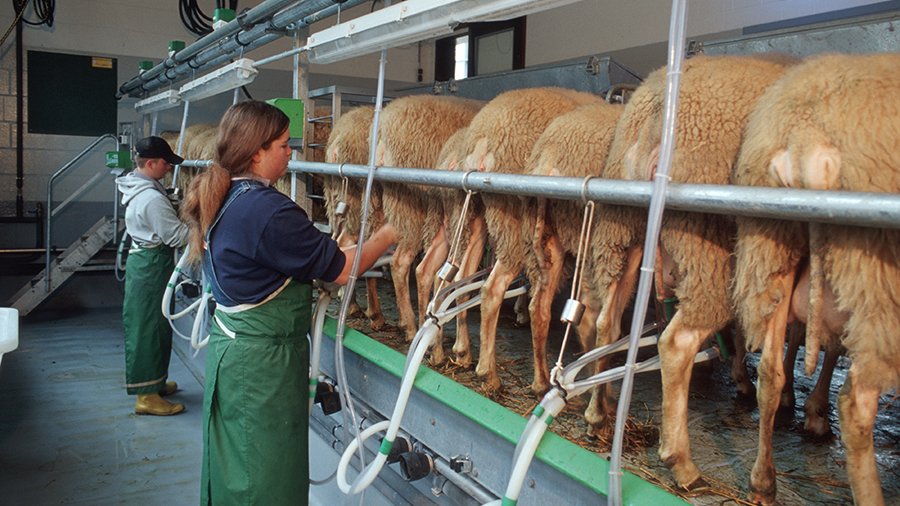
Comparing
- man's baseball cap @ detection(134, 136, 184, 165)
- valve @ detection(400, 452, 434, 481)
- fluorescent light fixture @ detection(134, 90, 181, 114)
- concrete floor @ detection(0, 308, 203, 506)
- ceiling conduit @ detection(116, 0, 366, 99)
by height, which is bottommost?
concrete floor @ detection(0, 308, 203, 506)

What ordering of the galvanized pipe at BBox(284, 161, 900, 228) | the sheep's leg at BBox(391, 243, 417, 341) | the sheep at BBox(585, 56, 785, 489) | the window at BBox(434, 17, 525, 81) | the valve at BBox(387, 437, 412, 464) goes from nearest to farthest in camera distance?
→ 1. the galvanized pipe at BBox(284, 161, 900, 228)
2. the sheep at BBox(585, 56, 785, 489)
3. the valve at BBox(387, 437, 412, 464)
4. the sheep's leg at BBox(391, 243, 417, 341)
5. the window at BBox(434, 17, 525, 81)

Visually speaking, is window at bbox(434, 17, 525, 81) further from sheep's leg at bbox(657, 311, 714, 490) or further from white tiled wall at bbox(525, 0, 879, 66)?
sheep's leg at bbox(657, 311, 714, 490)

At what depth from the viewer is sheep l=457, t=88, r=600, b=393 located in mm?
2838

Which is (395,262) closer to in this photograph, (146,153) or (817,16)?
(146,153)

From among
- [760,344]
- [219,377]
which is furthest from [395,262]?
[760,344]

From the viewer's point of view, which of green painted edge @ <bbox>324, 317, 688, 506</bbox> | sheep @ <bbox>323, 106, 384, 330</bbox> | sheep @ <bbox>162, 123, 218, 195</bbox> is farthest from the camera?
sheep @ <bbox>162, 123, 218, 195</bbox>

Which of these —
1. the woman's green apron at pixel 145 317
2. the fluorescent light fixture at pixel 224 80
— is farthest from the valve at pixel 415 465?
the woman's green apron at pixel 145 317

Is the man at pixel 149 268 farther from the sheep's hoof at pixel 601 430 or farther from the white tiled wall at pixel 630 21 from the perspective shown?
the white tiled wall at pixel 630 21

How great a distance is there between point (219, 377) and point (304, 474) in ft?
1.58

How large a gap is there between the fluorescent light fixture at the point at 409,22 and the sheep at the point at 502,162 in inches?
18.4

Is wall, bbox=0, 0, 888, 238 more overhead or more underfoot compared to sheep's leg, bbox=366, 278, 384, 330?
more overhead

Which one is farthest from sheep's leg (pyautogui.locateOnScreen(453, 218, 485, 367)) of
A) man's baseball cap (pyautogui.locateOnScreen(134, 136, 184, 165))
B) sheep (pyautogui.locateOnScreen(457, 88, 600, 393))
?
man's baseball cap (pyautogui.locateOnScreen(134, 136, 184, 165))

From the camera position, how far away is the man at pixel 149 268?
4.52 meters

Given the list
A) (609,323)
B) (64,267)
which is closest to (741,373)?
(609,323)
